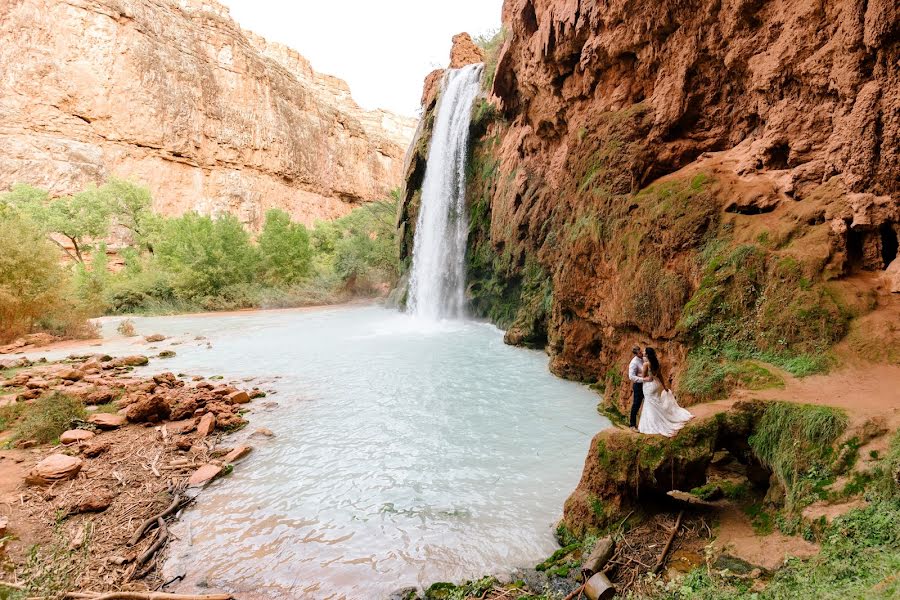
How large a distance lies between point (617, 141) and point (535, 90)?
5224 mm

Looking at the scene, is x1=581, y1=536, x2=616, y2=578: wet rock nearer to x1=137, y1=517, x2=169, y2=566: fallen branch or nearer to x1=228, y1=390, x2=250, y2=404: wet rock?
x1=137, y1=517, x2=169, y2=566: fallen branch

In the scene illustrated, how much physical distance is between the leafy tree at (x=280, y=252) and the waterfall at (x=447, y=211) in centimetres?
1382

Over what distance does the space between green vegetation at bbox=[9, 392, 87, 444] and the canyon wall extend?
25.3ft

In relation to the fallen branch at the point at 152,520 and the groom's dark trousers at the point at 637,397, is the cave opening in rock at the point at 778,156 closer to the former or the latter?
the groom's dark trousers at the point at 637,397

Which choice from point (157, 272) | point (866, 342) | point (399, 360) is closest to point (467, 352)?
point (399, 360)

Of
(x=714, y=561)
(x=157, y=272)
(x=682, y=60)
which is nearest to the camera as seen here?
(x=714, y=561)

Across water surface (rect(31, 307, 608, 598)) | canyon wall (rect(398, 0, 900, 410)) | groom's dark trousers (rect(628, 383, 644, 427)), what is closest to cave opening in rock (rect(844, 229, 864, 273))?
canyon wall (rect(398, 0, 900, 410))

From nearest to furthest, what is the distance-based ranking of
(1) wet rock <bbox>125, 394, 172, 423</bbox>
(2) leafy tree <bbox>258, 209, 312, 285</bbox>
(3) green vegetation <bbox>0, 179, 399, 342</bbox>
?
(1) wet rock <bbox>125, 394, 172, 423</bbox>
(3) green vegetation <bbox>0, 179, 399, 342</bbox>
(2) leafy tree <bbox>258, 209, 312, 285</bbox>

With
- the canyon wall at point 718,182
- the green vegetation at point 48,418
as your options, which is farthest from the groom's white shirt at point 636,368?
the green vegetation at point 48,418

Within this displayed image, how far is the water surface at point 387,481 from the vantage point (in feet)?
10.4

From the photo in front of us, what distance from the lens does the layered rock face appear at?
3209 cm

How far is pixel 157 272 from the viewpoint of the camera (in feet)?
86.6

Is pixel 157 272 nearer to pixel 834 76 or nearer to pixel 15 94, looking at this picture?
pixel 15 94

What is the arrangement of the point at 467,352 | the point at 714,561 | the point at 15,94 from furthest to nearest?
the point at 15,94 → the point at 467,352 → the point at 714,561
